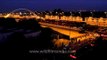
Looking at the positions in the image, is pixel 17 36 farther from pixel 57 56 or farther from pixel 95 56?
pixel 95 56

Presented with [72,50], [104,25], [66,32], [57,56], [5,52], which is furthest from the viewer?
[104,25]

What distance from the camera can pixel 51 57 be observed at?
17797mm

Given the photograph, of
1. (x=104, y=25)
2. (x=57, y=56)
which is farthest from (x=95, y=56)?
(x=104, y=25)

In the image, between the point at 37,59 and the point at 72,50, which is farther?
the point at 72,50

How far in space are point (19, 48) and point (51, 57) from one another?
2.78 metres

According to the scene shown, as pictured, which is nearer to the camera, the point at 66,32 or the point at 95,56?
the point at 95,56

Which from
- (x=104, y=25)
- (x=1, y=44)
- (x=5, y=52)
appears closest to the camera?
(x=5, y=52)

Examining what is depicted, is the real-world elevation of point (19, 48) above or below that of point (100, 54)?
above

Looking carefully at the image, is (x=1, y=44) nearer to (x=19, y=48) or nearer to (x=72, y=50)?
(x=19, y=48)

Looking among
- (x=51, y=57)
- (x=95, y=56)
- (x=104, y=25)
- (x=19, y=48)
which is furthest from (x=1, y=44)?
(x=104, y=25)

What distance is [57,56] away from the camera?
17.7 meters

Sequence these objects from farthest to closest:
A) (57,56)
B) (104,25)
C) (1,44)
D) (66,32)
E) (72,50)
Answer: (104,25)
(66,32)
(72,50)
(57,56)
(1,44)

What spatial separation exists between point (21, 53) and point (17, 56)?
605 millimetres

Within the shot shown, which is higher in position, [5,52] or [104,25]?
[5,52]
